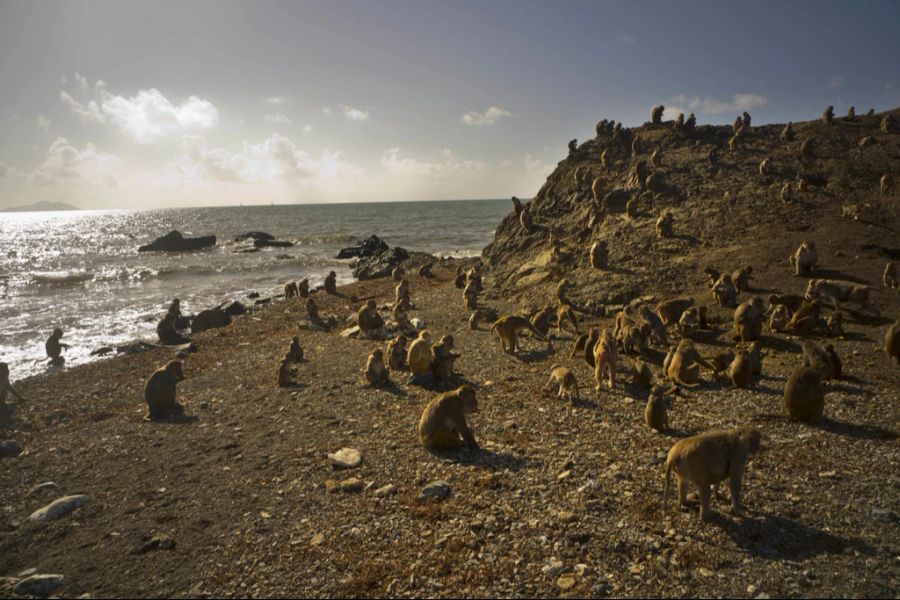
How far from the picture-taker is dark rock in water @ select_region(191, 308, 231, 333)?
2692 cm

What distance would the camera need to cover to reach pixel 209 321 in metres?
27.2

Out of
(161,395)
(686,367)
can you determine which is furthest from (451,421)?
(161,395)

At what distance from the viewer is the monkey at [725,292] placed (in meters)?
→ 16.8

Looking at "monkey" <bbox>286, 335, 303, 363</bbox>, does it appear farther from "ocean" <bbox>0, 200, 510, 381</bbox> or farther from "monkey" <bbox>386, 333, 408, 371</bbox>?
"ocean" <bbox>0, 200, 510, 381</bbox>

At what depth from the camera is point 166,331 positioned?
2402 centimetres

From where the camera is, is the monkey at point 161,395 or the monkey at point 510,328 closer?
the monkey at point 161,395

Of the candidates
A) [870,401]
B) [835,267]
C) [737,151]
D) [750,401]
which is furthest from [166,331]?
[737,151]

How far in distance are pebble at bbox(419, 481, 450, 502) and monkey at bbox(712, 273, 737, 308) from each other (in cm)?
1303

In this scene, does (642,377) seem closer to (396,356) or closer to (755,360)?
(755,360)

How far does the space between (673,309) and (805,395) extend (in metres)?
7.30

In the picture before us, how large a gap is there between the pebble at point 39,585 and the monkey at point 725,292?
18410 millimetres

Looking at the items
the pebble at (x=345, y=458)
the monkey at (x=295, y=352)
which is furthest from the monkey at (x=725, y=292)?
the monkey at (x=295, y=352)

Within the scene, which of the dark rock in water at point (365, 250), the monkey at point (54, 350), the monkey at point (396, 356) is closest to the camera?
the monkey at point (396, 356)

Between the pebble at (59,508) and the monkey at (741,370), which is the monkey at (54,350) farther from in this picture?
the monkey at (741,370)
